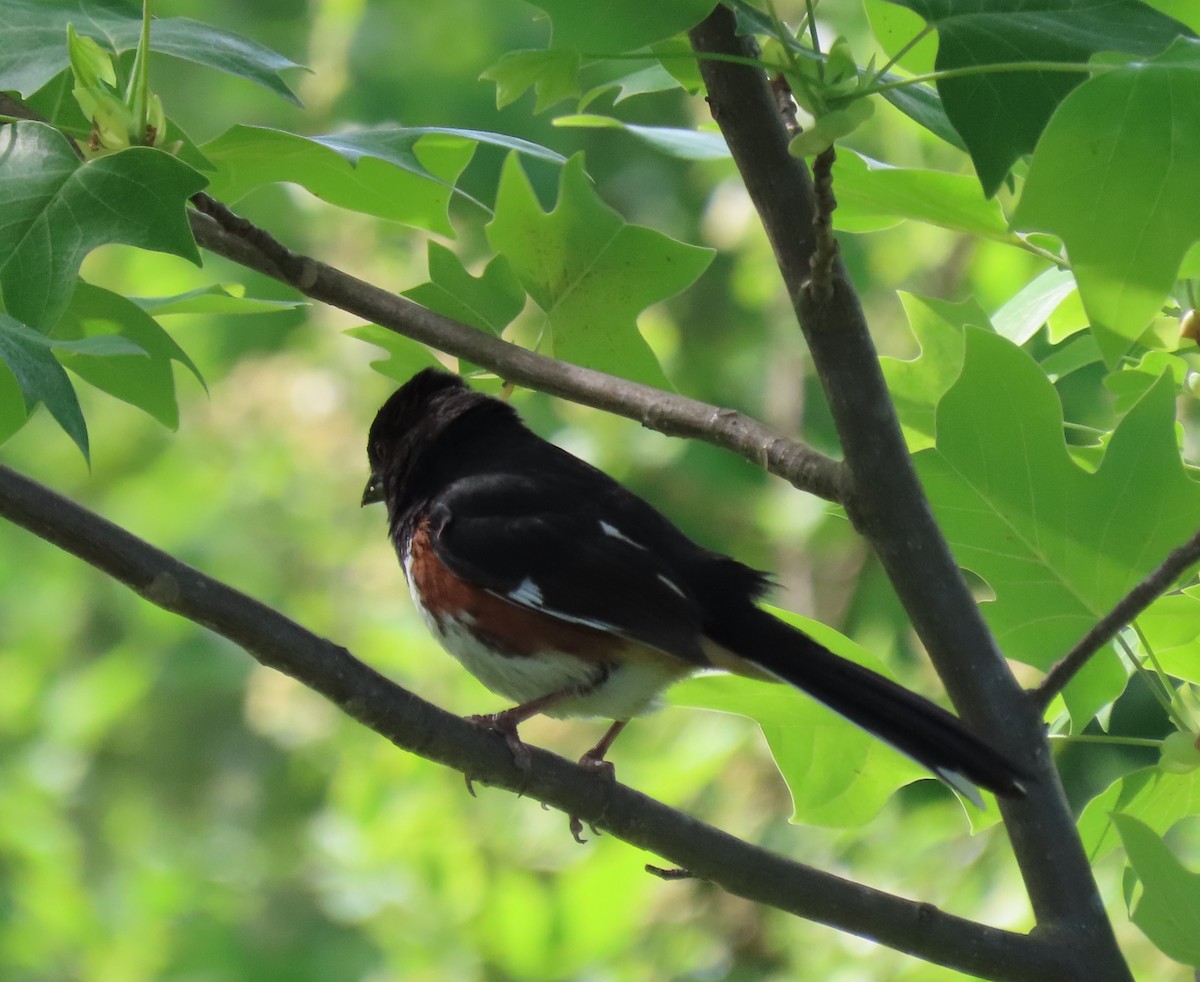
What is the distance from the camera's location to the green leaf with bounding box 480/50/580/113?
142cm

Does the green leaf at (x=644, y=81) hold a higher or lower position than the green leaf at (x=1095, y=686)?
higher

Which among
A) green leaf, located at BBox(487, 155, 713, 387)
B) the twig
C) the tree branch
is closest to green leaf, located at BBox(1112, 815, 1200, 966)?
the tree branch

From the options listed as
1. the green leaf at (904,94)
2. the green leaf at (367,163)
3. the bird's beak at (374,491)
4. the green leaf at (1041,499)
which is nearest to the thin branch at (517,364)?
the green leaf at (367,163)

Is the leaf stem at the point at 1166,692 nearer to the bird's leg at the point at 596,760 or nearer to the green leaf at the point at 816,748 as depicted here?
the green leaf at the point at 816,748

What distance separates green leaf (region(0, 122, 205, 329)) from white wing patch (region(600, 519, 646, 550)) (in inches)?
44.4

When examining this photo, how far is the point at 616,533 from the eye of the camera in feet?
7.82

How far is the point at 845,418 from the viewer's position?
5.10 ft

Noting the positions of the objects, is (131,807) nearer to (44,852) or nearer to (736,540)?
(44,852)

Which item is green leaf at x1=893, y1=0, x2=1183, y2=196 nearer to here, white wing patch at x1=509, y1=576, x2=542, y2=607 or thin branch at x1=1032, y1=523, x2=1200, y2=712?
thin branch at x1=1032, y1=523, x2=1200, y2=712

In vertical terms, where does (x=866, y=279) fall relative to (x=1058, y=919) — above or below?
below

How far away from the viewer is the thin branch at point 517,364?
166 centimetres

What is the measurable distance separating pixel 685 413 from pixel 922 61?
53 centimetres

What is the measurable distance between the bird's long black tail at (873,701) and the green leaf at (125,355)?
866 millimetres

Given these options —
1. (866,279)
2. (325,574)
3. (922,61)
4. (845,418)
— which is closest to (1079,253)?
(845,418)
